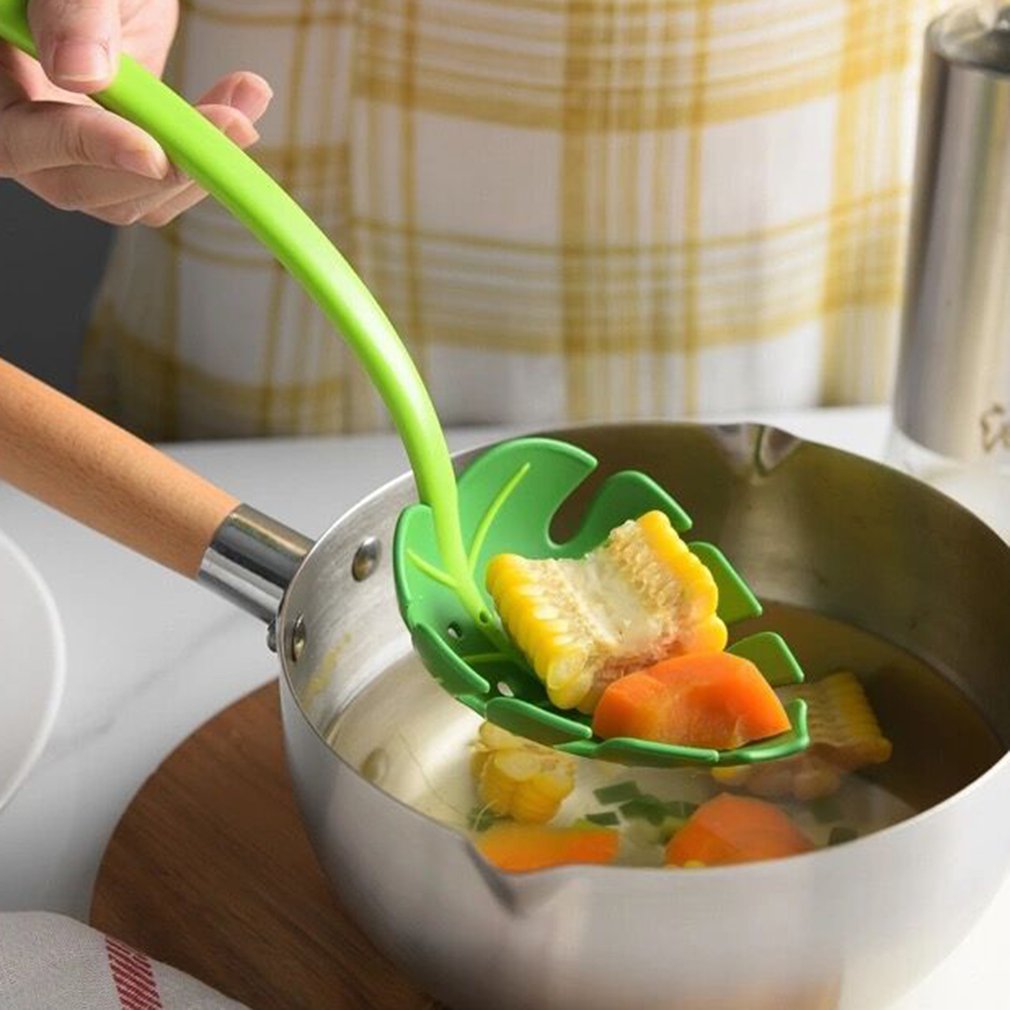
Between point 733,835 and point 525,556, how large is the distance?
0.45ft

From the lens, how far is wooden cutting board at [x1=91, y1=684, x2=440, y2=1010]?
57cm

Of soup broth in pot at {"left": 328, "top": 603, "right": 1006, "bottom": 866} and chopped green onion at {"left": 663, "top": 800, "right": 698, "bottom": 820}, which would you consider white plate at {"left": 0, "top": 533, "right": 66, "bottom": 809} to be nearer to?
soup broth in pot at {"left": 328, "top": 603, "right": 1006, "bottom": 866}

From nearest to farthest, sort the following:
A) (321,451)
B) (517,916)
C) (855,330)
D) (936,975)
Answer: (517,916), (936,975), (321,451), (855,330)

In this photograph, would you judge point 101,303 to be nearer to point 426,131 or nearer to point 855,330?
point 426,131

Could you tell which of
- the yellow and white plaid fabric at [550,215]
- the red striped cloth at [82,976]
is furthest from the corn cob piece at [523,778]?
the yellow and white plaid fabric at [550,215]

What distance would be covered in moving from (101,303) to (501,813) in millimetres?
506

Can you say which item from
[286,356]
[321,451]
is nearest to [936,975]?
[321,451]

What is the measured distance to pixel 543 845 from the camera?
57 cm

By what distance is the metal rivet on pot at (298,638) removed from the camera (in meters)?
0.59

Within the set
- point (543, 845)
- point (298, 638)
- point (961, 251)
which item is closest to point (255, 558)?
point (298, 638)

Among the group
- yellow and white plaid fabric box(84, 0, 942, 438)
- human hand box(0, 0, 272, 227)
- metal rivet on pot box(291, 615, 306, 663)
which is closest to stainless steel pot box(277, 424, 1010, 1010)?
metal rivet on pot box(291, 615, 306, 663)

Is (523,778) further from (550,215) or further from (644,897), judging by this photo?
(550,215)

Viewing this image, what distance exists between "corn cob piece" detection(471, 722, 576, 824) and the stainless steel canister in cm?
27

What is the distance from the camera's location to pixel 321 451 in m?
0.86
